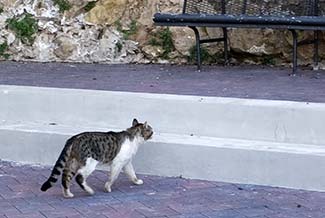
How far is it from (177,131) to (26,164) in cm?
125

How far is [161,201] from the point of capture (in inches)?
220

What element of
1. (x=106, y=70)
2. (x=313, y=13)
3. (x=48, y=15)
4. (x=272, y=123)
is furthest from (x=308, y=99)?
(x=48, y=15)

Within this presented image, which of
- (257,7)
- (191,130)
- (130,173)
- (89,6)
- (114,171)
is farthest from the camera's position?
(89,6)

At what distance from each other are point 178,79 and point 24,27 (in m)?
2.72

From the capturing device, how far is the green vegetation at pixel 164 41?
9852 millimetres

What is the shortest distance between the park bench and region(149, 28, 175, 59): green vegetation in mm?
499

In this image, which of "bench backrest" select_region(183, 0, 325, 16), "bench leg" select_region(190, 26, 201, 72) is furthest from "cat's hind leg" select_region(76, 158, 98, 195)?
"bench backrest" select_region(183, 0, 325, 16)

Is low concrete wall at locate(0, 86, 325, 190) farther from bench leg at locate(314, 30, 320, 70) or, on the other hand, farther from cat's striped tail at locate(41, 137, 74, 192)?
bench leg at locate(314, 30, 320, 70)

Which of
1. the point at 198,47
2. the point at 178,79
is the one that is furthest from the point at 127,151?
the point at 198,47

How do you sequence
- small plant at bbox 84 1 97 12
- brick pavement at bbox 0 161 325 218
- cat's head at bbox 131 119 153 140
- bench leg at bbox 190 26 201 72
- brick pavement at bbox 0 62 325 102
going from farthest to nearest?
1. small plant at bbox 84 1 97 12
2. bench leg at bbox 190 26 201 72
3. brick pavement at bbox 0 62 325 102
4. cat's head at bbox 131 119 153 140
5. brick pavement at bbox 0 161 325 218

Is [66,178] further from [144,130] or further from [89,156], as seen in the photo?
[144,130]

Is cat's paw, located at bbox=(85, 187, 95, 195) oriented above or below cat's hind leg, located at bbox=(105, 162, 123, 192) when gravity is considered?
below

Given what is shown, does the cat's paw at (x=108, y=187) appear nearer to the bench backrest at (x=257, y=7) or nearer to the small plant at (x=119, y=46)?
the bench backrest at (x=257, y=7)

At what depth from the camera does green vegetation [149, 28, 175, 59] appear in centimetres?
985
